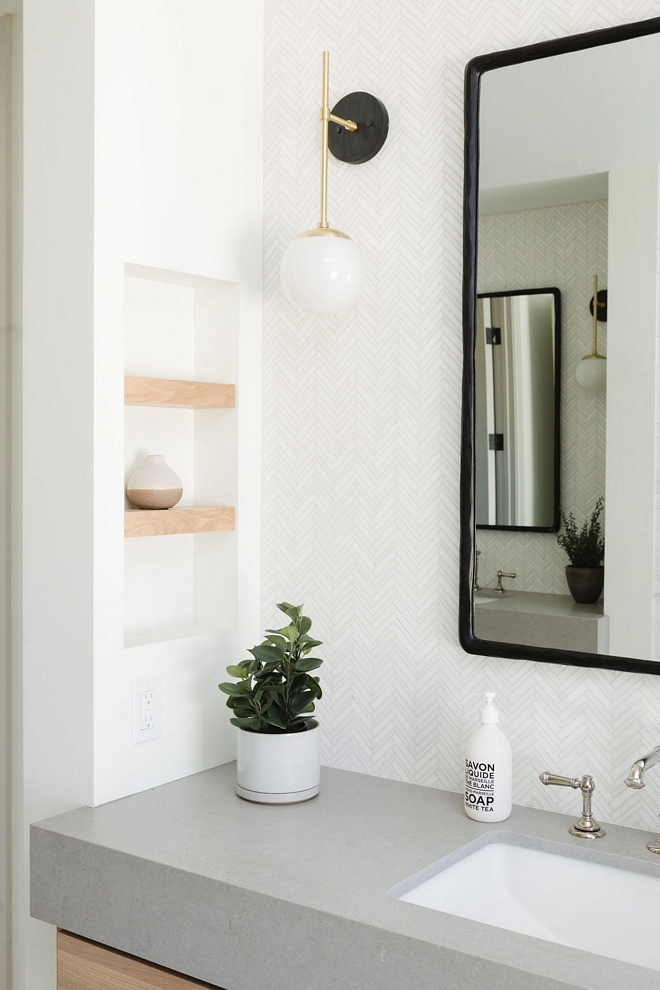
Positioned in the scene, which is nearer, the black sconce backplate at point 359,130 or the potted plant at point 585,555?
the potted plant at point 585,555

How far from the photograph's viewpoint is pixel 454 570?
5.45 ft

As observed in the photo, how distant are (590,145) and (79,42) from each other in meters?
0.84

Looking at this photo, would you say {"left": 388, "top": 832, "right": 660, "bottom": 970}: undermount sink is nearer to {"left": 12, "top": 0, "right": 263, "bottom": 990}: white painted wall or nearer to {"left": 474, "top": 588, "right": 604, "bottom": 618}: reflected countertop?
{"left": 474, "top": 588, "right": 604, "bottom": 618}: reflected countertop

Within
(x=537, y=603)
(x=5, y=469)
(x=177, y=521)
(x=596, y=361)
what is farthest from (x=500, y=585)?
(x=5, y=469)

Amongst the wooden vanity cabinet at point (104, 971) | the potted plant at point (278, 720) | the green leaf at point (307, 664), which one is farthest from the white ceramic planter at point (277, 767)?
the wooden vanity cabinet at point (104, 971)

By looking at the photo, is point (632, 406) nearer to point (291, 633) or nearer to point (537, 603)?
point (537, 603)

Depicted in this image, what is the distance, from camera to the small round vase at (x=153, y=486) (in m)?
1.68

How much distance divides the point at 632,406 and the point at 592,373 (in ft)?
0.28

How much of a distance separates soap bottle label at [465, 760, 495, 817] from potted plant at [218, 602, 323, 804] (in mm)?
269

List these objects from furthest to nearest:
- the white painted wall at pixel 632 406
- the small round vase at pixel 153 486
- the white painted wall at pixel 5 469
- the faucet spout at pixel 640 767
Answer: the white painted wall at pixel 5 469 < the small round vase at pixel 153 486 < the white painted wall at pixel 632 406 < the faucet spout at pixel 640 767

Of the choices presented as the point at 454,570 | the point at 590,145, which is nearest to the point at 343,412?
the point at 454,570

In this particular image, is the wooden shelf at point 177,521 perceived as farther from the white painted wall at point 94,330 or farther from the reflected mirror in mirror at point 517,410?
the reflected mirror in mirror at point 517,410

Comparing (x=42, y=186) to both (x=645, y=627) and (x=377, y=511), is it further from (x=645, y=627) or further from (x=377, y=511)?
(x=645, y=627)

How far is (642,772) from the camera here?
1371 mm
